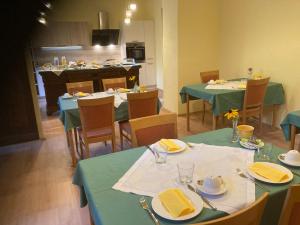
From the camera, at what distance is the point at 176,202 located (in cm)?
105

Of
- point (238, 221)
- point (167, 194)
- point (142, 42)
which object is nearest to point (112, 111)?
point (167, 194)

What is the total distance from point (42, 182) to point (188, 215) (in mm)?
2018

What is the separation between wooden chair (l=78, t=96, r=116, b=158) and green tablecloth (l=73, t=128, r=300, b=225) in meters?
1.06

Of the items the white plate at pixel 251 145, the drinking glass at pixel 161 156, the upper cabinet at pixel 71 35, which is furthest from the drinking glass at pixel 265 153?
the upper cabinet at pixel 71 35

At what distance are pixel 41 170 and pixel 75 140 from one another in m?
0.55

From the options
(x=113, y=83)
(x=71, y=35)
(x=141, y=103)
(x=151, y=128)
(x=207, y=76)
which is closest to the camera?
(x=151, y=128)

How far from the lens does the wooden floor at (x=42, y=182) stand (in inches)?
79.9

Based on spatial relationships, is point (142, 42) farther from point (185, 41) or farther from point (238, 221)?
point (238, 221)

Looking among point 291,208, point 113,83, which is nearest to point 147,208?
point 291,208

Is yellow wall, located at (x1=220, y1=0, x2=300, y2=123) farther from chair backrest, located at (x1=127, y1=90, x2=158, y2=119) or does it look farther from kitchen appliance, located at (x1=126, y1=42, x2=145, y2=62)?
kitchen appliance, located at (x1=126, y1=42, x2=145, y2=62)

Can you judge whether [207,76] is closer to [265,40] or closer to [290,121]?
[265,40]

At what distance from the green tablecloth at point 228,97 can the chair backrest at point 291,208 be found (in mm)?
2210

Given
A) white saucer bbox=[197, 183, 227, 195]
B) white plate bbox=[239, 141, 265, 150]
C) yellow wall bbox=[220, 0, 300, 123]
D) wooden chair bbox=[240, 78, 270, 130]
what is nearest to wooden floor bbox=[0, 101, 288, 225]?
wooden chair bbox=[240, 78, 270, 130]

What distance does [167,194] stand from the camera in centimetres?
110
